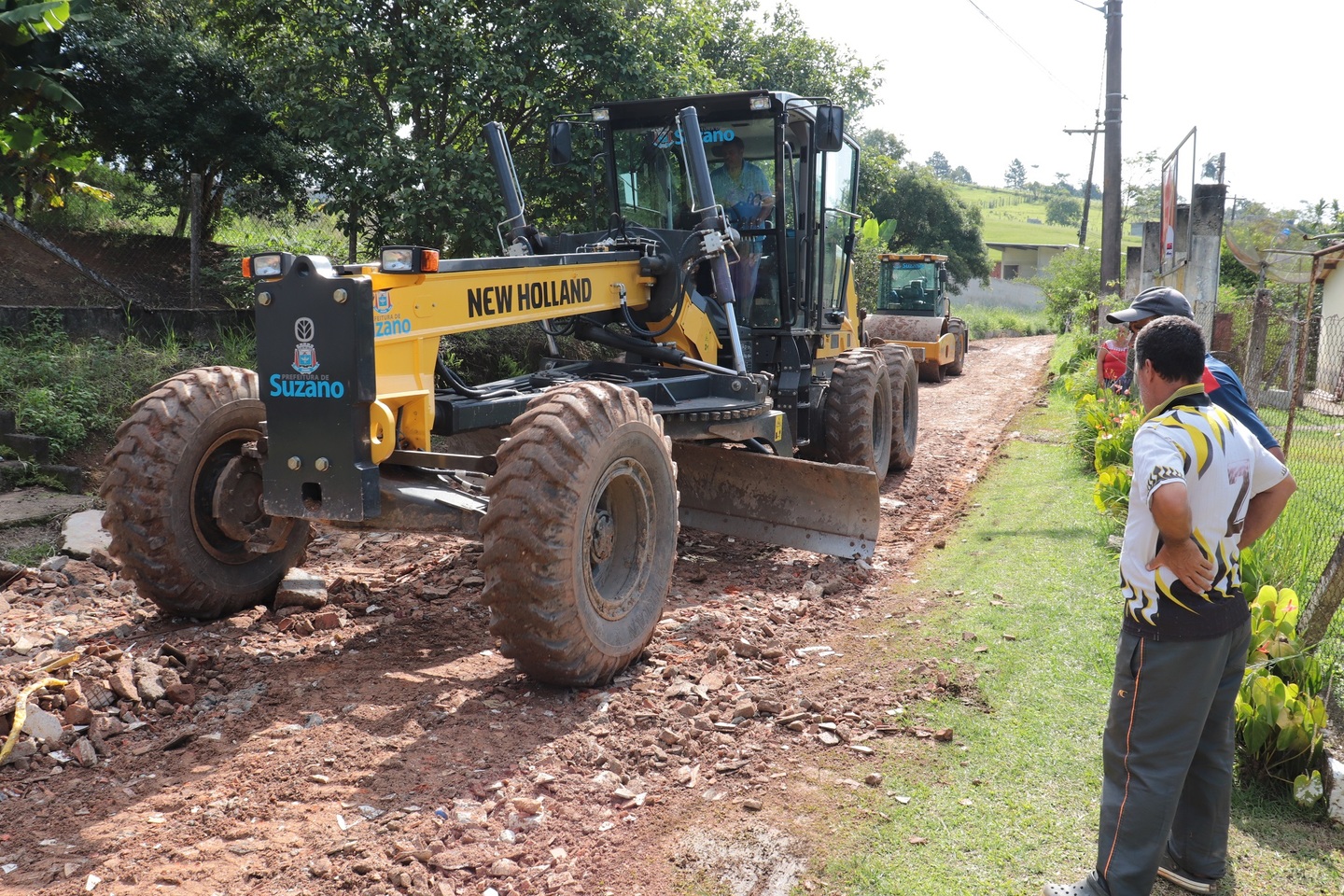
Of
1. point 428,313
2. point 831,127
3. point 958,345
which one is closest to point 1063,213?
point 958,345

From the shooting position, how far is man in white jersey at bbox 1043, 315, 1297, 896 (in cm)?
291

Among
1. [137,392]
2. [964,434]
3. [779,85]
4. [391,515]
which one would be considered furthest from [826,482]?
[779,85]

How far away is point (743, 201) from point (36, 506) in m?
5.40

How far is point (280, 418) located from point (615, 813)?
7.31 feet

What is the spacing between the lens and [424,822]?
340 centimetres

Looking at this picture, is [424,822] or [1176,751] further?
[424,822]

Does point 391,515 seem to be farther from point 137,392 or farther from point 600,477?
point 137,392

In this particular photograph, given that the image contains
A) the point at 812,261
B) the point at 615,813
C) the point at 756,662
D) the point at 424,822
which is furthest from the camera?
the point at 812,261

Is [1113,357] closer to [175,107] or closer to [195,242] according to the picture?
[195,242]

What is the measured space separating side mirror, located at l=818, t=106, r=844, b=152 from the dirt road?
359 cm

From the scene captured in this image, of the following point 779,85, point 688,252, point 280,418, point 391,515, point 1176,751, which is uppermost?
point 779,85

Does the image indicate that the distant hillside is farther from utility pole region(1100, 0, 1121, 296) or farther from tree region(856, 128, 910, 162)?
utility pole region(1100, 0, 1121, 296)

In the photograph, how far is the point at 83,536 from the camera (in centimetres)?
637

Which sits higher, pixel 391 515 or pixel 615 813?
pixel 391 515
